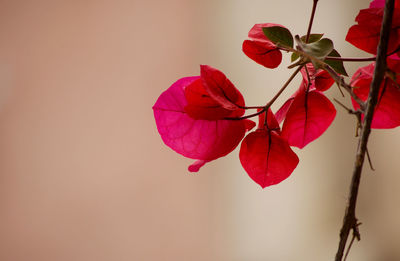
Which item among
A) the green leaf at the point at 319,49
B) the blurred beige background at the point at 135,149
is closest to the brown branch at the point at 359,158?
the green leaf at the point at 319,49

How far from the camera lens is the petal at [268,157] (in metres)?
0.33

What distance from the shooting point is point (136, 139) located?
113 cm

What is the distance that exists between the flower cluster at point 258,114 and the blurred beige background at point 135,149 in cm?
78

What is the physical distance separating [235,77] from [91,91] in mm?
440

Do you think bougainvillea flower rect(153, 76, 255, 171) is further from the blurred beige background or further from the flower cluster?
the blurred beige background

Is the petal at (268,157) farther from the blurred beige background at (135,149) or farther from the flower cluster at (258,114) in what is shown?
the blurred beige background at (135,149)

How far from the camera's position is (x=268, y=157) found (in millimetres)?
335

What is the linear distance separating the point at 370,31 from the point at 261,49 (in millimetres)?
97

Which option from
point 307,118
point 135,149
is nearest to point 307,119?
point 307,118

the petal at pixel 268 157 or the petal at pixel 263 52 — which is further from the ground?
the petal at pixel 263 52

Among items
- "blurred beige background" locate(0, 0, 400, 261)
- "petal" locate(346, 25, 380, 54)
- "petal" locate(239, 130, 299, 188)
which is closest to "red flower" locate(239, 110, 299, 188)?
"petal" locate(239, 130, 299, 188)

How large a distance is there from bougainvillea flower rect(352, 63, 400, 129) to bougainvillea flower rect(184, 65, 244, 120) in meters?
0.11

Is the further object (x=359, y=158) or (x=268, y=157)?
(x=268, y=157)

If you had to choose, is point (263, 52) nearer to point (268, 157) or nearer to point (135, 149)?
point (268, 157)
